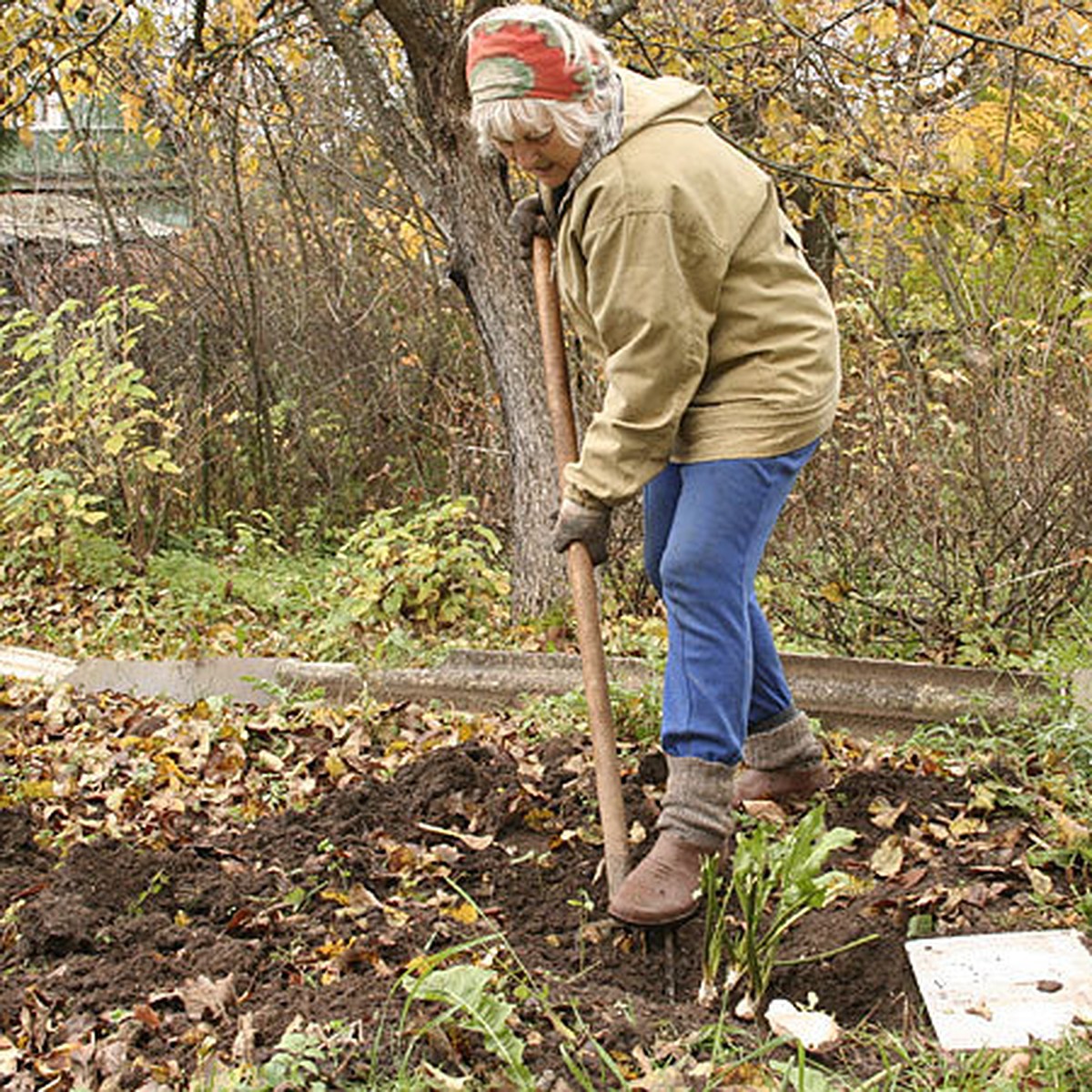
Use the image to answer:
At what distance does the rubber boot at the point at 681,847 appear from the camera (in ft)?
10.3

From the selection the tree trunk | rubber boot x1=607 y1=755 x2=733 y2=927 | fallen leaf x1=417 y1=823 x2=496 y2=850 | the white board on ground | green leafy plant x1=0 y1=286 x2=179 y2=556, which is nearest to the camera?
the white board on ground

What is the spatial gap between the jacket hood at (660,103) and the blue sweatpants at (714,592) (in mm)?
762

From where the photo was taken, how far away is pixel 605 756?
337cm

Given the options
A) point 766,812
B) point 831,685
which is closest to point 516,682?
point 831,685

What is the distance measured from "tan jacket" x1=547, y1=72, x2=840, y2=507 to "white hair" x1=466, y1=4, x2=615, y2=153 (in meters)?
Answer: 0.08

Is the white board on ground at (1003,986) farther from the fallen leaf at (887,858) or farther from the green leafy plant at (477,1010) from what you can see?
the green leafy plant at (477,1010)

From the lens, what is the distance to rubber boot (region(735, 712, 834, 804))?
12.5ft

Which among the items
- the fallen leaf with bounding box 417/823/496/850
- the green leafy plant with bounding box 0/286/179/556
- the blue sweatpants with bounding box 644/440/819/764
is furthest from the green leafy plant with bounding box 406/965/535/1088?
the green leafy plant with bounding box 0/286/179/556

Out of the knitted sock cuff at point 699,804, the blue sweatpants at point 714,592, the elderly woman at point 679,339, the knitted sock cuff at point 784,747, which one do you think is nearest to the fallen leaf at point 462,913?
the elderly woman at point 679,339

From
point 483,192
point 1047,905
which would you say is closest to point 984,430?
point 483,192

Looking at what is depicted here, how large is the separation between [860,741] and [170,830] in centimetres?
215

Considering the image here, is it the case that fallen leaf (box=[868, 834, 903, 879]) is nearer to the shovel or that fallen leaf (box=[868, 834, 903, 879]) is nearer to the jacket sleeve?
the shovel

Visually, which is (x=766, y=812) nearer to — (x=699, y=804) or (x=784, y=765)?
(x=784, y=765)

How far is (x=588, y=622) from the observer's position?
335 centimetres
